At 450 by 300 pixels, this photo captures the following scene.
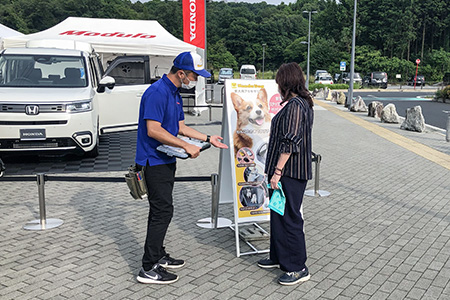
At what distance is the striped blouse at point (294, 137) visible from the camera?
3.74 m

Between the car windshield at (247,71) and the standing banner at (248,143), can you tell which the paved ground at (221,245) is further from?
the car windshield at (247,71)

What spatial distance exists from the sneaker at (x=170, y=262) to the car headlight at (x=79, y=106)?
15.3ft

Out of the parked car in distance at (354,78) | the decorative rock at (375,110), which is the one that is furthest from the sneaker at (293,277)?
the parked car in distance at (354,78)

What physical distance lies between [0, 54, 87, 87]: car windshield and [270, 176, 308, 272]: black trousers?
243 inches

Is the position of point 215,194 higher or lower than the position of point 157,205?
lower

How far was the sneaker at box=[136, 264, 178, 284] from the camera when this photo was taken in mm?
3871

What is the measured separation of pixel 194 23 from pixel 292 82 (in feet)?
45.7

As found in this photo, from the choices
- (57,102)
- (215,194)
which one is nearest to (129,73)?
(57,102)

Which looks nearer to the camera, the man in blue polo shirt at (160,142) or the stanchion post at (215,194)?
the man in blue polo shirt at (160,142)

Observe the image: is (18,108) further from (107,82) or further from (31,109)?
(107,82)

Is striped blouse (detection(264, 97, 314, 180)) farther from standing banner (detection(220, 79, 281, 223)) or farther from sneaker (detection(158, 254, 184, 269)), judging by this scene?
sneaker (detection(158, 254, 184, 269))

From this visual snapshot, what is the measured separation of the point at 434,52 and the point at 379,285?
69891 mm

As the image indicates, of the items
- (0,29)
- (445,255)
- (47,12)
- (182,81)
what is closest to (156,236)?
(182,81)

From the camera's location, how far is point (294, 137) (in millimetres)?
3725
